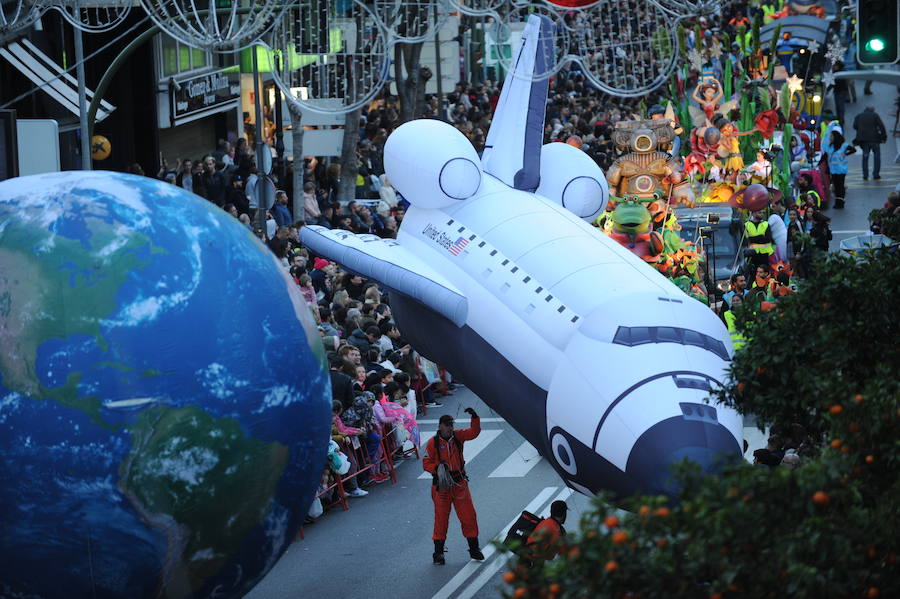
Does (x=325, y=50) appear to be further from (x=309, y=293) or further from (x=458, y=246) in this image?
(x=458, y=246)

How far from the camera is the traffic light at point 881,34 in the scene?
12.4 meters

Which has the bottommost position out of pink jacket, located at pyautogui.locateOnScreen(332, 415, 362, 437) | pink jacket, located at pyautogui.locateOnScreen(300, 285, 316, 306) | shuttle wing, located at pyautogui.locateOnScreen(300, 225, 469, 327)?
pink jacket, located at pyautogui.locateOnScreen(332, 415, 362, 437)

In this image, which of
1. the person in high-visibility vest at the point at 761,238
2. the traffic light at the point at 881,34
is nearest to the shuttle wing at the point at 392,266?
the traffic light at the point at 881,34

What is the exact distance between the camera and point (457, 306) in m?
17.1

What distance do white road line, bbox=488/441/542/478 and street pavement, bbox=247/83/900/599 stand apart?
0.5 inches

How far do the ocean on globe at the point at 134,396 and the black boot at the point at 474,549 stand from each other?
6.40m

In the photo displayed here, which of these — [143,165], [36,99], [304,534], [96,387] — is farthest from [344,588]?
[143,165]

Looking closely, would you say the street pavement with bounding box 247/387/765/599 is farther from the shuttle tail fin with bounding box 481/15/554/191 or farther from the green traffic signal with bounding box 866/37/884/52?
the green traffic signal with bounding box 866/37/884/52

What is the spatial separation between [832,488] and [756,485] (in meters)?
0.39

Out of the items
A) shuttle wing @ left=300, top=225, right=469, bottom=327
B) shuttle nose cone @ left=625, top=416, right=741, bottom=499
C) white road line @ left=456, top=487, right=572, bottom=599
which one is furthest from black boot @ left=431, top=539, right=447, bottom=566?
shuttle nose cone @ left=625, top=416, right=741, bottom=499

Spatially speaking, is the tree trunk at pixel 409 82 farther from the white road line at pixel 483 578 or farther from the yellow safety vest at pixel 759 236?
the white road line at pixel 483 578

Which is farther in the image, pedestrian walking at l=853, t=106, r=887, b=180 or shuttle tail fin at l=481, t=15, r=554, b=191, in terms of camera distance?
pedestrian walking at l=853, t=106, r=887, b=180

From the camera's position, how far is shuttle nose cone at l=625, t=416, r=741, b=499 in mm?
13578

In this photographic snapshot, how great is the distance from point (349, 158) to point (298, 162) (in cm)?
318
